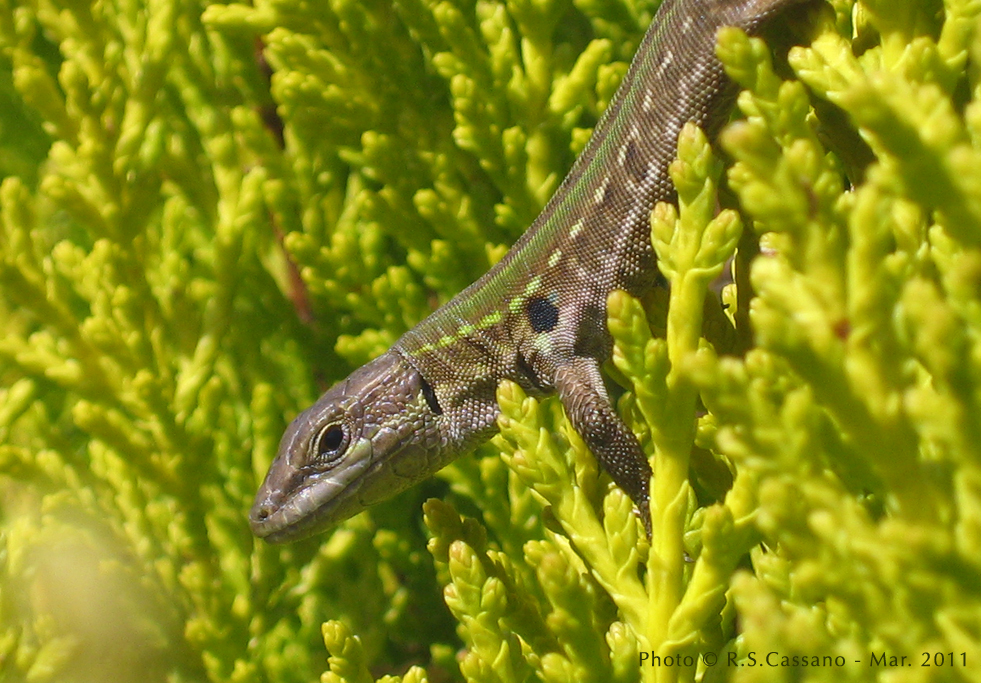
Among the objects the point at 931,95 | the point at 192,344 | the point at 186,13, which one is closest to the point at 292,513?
the point at 192,344

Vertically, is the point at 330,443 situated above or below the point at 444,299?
below

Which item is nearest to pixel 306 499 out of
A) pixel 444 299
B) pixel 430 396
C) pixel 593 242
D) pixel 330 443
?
pixel 330 443

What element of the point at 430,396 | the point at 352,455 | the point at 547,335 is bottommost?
the point at 352,455

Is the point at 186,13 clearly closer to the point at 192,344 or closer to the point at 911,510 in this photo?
the point at 192,344

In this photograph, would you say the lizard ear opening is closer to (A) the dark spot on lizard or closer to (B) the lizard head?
(B) the lizard head

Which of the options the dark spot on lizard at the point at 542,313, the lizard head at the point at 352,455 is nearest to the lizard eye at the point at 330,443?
the lizard head at the point at 352,455

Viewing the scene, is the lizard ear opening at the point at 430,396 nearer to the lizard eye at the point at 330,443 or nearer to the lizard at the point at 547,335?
the lizard at the point at 547,335

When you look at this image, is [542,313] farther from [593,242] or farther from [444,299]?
[444,299]

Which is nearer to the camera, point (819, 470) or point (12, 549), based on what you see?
point (819, 470)
